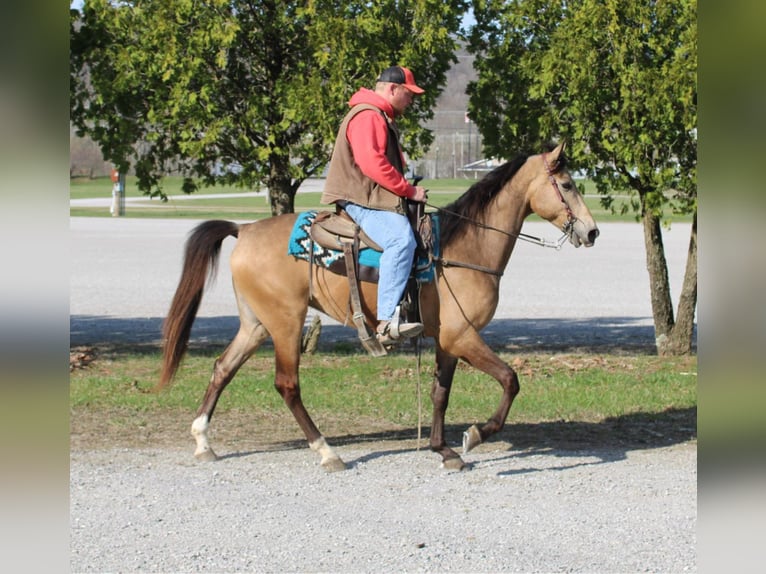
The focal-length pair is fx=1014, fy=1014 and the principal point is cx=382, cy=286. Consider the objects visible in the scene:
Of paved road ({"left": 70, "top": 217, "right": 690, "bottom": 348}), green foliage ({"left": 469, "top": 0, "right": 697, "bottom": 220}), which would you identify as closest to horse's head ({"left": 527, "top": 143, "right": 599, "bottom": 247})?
green foliage ({"left": 469, "top": 0, "right": 697, "bottom": 220})

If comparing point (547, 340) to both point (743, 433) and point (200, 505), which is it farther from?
point (743, 433)

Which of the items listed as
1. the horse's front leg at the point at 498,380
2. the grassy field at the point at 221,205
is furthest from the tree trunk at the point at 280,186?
the grassy field at the point at 221,205

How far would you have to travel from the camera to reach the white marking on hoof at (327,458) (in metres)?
7.06

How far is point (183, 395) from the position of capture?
32.2 feet

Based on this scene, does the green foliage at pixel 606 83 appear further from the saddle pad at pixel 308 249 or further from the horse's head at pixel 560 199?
the saddle pad at pixel 308 249

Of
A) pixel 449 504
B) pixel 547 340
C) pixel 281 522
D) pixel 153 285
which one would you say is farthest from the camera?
pixel 153 285

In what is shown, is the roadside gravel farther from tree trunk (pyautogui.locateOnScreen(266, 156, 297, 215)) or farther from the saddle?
tree trunk (pyautogui.locateOnScreen(266, 156, 297, 215))

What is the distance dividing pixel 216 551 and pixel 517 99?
7576 mm

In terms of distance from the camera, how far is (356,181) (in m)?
6.92

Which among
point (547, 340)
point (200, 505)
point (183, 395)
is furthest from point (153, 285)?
point (200, 505)

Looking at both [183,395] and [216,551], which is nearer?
[216,551]

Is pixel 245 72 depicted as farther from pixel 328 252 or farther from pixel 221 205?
pixel 221 205

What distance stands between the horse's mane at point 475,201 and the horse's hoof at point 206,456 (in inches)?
89.7

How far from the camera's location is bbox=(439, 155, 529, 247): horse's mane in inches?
286
